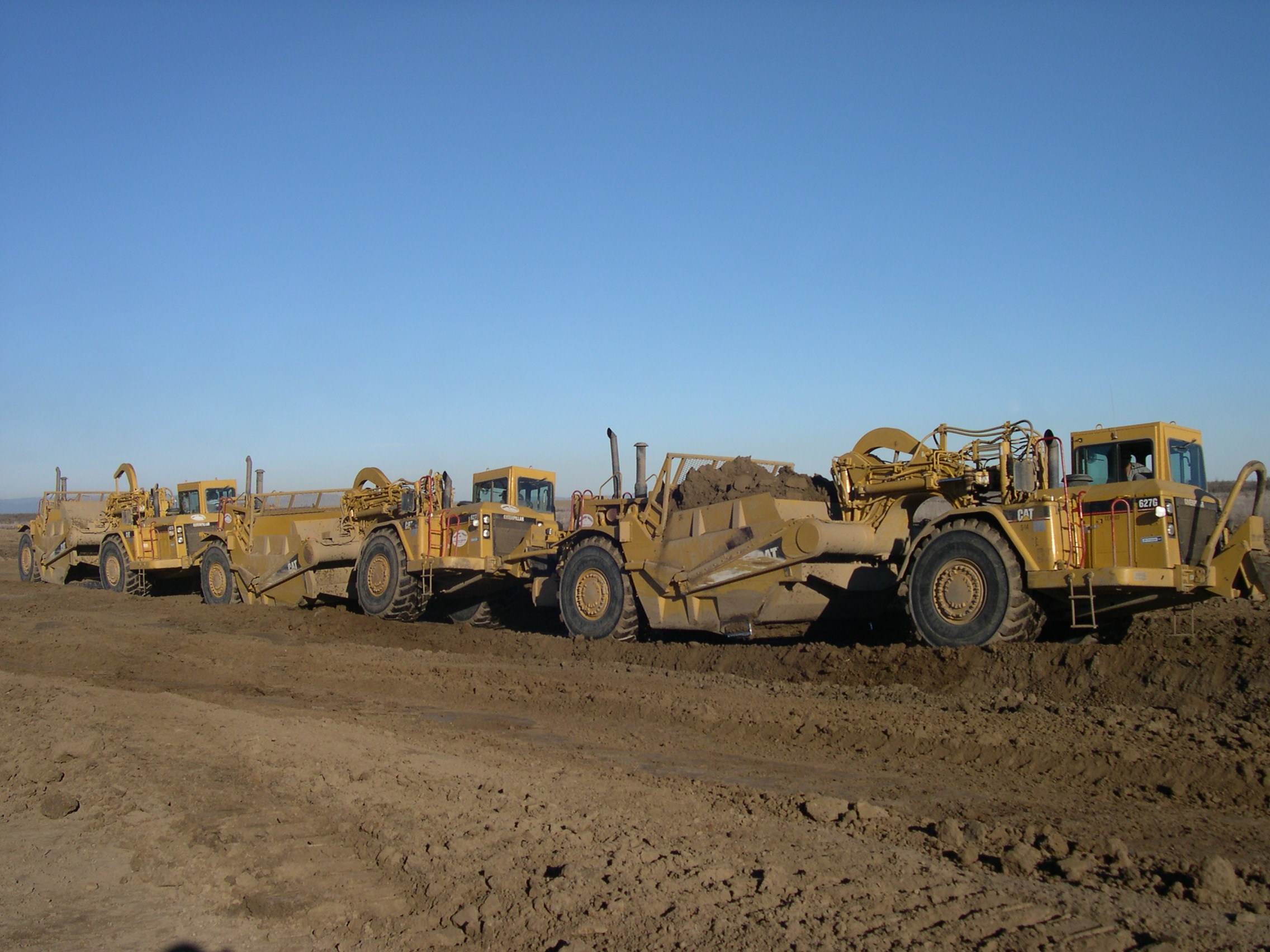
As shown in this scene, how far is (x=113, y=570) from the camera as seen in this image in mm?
21719

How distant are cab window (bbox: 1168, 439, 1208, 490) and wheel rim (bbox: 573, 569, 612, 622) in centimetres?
617

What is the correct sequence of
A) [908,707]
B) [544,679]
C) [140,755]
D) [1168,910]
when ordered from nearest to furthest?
[1168,910]
[140,755]
[908,707]
[544,679]

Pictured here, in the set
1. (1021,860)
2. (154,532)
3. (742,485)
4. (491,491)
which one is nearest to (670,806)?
(1021,860)

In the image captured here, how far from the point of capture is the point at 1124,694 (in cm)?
780

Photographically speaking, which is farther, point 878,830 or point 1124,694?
point 1124,694

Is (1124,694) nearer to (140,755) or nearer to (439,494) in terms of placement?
(140,755)

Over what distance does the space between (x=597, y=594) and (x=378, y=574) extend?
4.46 m

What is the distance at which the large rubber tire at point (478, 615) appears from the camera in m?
15.4

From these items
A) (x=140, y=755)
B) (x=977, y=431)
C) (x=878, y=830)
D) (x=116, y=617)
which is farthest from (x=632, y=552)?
(x=116, y=617)

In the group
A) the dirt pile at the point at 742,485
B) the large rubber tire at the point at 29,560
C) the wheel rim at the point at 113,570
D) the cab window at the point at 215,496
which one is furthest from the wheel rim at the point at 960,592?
the large rubber tire at the point at 29,560

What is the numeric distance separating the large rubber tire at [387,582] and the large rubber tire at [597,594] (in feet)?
9.96

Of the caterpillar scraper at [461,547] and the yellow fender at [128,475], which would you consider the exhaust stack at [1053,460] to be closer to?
the caterpillar scraper at [461,547]

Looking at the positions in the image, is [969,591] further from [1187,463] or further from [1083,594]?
[1187,463]

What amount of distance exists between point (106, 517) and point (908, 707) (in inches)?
824
